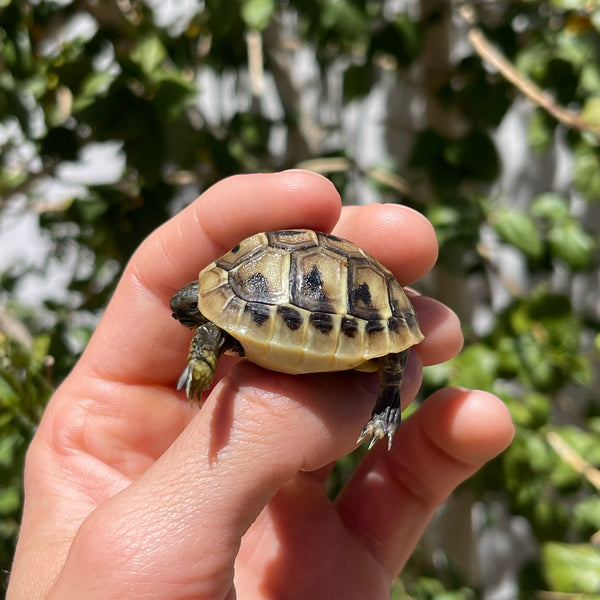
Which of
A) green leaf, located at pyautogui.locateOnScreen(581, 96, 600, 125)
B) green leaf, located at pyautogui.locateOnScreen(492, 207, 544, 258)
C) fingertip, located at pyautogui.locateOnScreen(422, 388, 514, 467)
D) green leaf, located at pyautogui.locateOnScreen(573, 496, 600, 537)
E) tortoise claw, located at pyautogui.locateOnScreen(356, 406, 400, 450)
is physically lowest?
green leaf, located at pyautogui.locateOnScreen(573, 496, 600, 537)

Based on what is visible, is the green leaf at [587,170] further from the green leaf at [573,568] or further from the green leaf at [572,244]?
the green leaf at [573,568]

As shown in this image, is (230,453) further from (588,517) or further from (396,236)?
(588,517)

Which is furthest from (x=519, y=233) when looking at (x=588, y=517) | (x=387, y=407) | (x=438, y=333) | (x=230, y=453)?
(x=230, y=453)

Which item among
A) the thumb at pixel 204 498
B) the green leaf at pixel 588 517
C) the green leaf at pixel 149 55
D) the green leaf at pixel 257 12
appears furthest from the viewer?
the green leaf at pixel 588 517

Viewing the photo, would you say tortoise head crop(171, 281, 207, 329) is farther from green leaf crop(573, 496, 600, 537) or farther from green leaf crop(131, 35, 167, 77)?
green leaf crop(573, 496, 600, 537)

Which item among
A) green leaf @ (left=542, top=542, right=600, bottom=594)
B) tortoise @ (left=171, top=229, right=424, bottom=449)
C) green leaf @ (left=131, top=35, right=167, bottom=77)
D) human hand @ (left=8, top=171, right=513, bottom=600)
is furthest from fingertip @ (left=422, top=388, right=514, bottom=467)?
green leaf @ (left=131, top=35, right=167, bottom=77)

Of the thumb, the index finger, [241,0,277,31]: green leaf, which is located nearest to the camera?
the thumb

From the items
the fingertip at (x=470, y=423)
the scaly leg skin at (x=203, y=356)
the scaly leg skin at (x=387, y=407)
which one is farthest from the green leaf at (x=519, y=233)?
the scaly leg skin at (x=203, y=356)
